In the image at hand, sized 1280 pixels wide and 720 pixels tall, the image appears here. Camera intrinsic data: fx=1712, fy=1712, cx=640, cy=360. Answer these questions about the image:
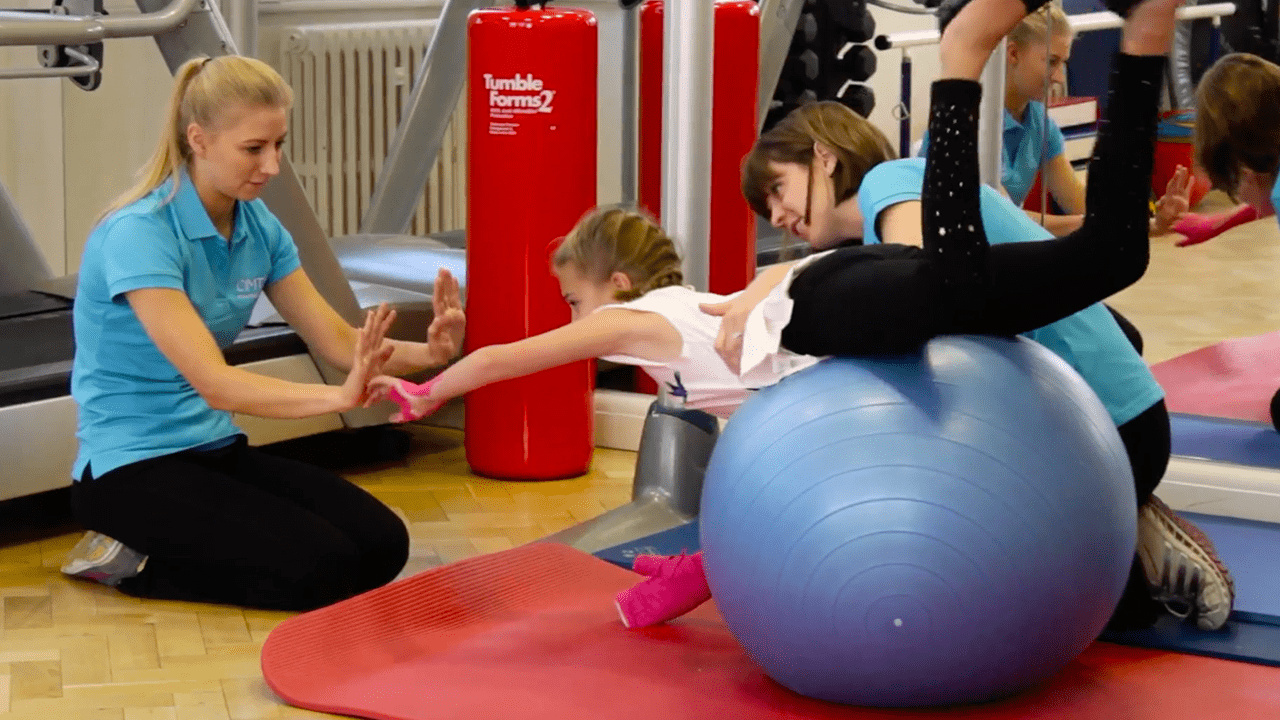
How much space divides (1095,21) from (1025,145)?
1.24 feet

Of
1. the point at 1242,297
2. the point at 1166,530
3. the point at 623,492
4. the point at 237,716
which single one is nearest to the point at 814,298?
the point at 1166,530

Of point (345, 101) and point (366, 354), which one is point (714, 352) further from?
point (345, 101)

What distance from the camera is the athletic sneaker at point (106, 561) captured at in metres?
3.21

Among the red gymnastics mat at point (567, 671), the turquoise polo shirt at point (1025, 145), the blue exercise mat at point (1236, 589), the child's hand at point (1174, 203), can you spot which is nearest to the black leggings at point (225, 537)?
the red gymnastics mat at point (567, 671)

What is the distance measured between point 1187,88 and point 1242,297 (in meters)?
1.24

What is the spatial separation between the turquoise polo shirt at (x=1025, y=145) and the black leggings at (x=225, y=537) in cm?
196

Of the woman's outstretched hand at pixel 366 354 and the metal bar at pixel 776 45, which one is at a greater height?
the metal bar at pixel 776 45

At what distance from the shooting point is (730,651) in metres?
2.82

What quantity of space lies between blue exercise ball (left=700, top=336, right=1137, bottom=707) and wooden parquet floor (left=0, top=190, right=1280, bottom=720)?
0.76 meters

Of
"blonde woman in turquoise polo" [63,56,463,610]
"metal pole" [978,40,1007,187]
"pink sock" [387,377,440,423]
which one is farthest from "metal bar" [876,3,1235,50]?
"blonde woman in turquoise polo" [63,56,463,610]

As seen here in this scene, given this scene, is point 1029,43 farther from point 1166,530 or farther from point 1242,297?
point 1166,530

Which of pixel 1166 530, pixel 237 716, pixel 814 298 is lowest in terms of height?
pixel 237 716

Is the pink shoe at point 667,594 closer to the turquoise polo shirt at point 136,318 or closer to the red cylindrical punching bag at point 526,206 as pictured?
the turquoise polo shirt at point 136,318

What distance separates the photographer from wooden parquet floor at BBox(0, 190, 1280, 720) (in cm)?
269
